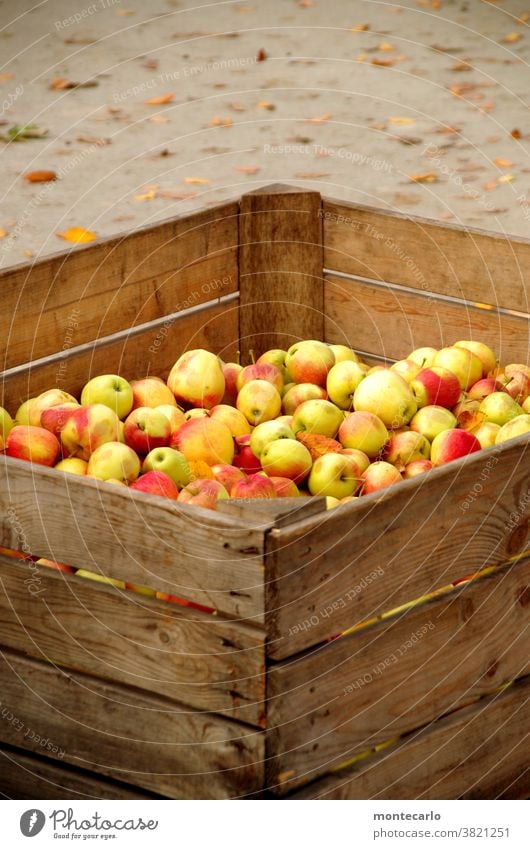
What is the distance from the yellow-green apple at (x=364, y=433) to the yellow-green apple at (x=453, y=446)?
0.12 meters

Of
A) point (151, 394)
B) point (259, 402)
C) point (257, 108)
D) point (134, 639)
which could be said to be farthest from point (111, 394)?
point (257, 108)

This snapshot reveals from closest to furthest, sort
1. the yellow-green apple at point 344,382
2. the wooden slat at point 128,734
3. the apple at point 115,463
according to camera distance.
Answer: the wooden slat at point 128,734
the apple at point 115,463
the yellow-green apple at point 344,382

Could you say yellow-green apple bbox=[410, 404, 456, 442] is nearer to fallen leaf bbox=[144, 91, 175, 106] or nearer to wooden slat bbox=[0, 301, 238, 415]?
wooden slat bbox=[0, 301, 238, 415]

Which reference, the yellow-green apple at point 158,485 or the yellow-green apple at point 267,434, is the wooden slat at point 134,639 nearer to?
the yellow-green apple at point 158,485

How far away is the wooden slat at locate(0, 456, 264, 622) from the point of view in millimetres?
1967

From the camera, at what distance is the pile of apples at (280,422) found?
8.71 ft

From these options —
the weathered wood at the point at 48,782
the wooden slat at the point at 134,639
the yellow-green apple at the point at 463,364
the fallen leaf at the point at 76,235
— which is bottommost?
the weathered wood at the point at 48,782

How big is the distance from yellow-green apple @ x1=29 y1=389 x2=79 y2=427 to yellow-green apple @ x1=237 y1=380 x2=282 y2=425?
0.38 meters

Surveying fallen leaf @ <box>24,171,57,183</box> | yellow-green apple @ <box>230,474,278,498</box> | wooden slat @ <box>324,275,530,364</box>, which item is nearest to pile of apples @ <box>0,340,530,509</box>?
yellow-green apple @ <box>230,474,278,498</box>

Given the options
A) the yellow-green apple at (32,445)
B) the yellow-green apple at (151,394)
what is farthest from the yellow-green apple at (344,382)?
the yellow-green apple at (32,445)

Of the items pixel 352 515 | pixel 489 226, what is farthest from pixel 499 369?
pixel 489 226

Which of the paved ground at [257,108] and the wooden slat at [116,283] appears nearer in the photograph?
the wooden slat at [116,283]

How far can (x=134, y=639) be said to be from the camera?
216cm

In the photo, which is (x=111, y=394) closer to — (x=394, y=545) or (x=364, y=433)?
(x=364, y=433)
